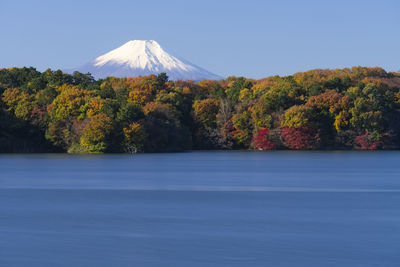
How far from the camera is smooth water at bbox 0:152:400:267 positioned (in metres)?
13.4

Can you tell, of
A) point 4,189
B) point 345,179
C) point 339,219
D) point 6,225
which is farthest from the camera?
point 345,179

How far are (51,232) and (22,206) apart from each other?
19.6ft

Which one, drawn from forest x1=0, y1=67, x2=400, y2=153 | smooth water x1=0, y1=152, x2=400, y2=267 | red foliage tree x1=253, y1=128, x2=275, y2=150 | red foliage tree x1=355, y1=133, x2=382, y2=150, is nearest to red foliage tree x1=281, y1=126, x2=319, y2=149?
forest x1=0, y1=67, x2=400, y2=153

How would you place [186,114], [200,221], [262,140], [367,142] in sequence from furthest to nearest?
[186,114]
[262,140]
[367,142]
[200,221]

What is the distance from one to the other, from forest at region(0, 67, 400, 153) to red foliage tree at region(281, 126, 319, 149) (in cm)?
11

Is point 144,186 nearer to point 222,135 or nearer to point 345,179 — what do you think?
point 345,179

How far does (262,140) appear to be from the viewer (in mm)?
75875

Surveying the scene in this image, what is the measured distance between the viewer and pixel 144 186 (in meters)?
30.0

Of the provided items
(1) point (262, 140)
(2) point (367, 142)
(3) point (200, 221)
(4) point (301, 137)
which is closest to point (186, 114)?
(1) point (262, 140)

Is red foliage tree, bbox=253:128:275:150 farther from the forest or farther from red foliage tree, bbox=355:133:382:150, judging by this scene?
red foliage tree, bbox=355:133:382:150

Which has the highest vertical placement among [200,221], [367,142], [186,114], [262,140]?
[186,114]

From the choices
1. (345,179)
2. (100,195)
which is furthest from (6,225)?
(345,179)

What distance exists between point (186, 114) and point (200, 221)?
200 ft

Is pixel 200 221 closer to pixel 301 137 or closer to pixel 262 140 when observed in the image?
pixel 301 137
